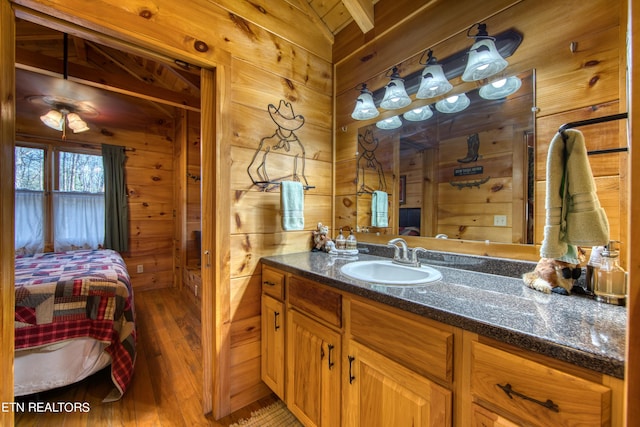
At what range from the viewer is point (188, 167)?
356 cm

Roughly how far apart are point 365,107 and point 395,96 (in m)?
0.24

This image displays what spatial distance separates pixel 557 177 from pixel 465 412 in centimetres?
76

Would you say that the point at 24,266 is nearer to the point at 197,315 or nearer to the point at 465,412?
the point at 197,315

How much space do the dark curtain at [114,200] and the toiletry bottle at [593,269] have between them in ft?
14.6

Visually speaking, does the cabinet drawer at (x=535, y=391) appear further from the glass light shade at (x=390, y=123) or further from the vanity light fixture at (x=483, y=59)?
the glass light shade at (x=390, y=123)

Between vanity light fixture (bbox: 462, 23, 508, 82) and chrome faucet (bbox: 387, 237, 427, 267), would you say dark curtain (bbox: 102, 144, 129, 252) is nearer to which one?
chrome faucet (bbox: 387, 237, 427, 267)

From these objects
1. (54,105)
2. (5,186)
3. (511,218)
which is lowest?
(511,218)

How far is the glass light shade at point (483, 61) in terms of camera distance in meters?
1.14

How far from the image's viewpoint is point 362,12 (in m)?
1.63

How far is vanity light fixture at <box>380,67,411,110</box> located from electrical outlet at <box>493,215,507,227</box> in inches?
32.3

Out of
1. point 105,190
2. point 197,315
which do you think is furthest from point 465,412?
point 105,190

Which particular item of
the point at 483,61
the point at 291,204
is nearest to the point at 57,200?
the point at 291,204

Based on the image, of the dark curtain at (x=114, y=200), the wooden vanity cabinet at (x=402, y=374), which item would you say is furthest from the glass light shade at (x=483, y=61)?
the dark curtain at (x=114, y=200)

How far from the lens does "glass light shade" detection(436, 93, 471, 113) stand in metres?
1.31
